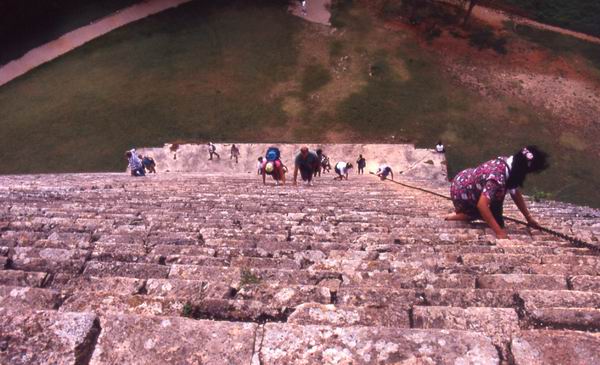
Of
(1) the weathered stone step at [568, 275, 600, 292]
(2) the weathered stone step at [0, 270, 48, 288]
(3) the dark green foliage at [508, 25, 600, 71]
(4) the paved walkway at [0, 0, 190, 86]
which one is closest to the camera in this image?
(2) the weathered stone step at [0, 270, 48, 288]

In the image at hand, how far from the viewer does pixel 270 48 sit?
2064 centimetres

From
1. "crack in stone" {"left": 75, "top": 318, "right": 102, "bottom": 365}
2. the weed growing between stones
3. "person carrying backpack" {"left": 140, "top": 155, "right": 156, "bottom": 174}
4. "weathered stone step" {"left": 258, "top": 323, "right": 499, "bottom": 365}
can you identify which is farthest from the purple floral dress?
"person carrying backpack" {"left": 140, "top": 155, "right": 156, "bottom": 174}

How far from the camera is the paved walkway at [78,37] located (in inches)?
790

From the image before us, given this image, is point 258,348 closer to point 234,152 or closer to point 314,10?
point 234,152

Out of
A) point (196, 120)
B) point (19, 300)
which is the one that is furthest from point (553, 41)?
point (19, 300)

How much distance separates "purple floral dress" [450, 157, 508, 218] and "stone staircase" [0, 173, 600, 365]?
334mm

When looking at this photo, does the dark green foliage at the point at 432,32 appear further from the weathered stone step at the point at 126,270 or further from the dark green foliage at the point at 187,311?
the dark green foliage at the point at 187,311

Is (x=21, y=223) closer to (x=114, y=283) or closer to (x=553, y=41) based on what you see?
(x=114, y=283)

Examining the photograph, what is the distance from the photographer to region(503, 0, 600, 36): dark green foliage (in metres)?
23.0

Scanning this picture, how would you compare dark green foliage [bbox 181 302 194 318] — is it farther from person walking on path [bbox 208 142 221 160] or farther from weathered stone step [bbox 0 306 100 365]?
person walking on path [bbox 208 142 221 160]

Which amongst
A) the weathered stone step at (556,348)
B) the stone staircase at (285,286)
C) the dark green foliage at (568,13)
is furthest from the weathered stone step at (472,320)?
the dark green foliage at (568,13)

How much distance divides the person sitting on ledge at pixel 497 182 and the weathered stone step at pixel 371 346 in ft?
10.3

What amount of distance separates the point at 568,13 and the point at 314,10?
13.9m

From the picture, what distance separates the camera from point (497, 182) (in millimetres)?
4984
